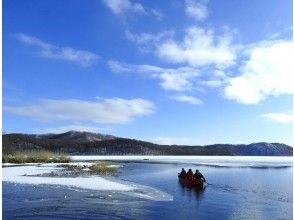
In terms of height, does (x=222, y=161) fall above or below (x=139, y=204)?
above

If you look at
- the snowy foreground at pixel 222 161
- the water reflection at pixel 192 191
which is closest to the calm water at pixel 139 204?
the water reflection at pixel 192 191

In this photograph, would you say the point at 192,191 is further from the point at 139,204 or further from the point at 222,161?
the point at 222,161

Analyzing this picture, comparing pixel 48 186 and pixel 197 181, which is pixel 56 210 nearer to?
pixel 48 186

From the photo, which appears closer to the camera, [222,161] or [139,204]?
[139,204]

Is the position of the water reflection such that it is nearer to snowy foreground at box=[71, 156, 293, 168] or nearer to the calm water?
the calm water

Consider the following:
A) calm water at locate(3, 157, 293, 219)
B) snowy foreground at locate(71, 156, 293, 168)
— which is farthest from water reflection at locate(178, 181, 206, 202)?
snowy foreground at locate(71, 156, 293, 168)

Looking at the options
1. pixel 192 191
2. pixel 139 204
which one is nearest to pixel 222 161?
pixel 192 191

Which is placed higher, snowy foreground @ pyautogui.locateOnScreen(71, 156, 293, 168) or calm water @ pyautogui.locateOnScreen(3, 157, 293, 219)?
snowy foreground @ pyautogui.locateOnScreen(71, 156, 293, 168)

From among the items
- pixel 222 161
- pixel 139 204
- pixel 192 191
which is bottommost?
pixel 139 204

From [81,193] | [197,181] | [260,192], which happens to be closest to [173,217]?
A: [81,193]

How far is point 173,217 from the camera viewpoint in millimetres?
12773

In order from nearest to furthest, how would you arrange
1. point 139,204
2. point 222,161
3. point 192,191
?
point 139,204 < point 192,191 < point 222,161

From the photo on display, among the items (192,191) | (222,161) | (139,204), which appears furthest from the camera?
(222,161)

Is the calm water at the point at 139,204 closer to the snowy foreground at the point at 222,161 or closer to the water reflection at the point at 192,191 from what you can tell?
the water reflection at the point at 192,191
